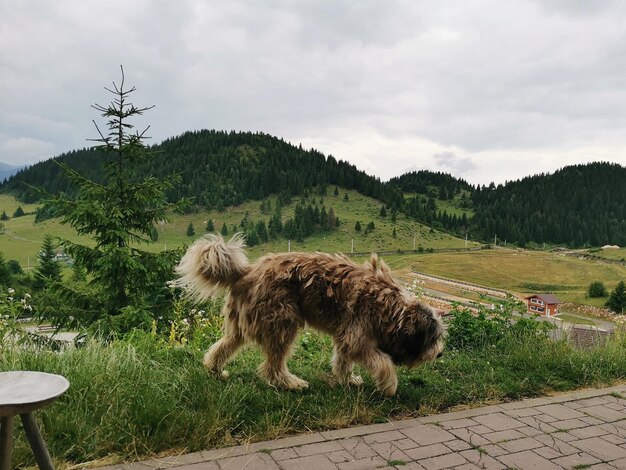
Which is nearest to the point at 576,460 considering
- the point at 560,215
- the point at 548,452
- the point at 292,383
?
the point at 548,452

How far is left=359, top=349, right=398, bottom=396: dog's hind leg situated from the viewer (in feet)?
14.9

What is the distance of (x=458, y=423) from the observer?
4.21 metres

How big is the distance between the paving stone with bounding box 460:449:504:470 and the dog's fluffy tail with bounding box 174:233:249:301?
260 cm

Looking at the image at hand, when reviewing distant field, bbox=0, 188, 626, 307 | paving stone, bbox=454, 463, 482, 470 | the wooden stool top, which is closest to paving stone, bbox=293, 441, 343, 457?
paving stone, bbox=454, 463, 482, 470

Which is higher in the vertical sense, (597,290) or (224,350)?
(224,350)

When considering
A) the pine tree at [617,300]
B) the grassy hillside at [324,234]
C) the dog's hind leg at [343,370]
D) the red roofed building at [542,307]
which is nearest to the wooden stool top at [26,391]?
the dog's hind leg at [343,370]

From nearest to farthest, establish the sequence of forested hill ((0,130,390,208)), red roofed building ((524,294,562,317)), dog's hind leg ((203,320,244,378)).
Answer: dog's hind leg ((203,320,244,378)), red roofed building ((524,294,562,317)), forested hill ((0,130,390,208))

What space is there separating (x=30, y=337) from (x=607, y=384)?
266 inches

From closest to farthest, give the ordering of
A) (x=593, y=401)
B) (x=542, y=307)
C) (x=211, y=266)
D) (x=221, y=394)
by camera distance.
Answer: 1. (x=221, y=394)
2. (x=211, y=266)
3. (x=593, y=401)
4. (x=542, y=307)

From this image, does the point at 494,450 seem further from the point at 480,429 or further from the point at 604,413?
the point at 604,413

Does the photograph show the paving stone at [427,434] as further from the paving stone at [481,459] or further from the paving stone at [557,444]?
the paving stone at [557,444]

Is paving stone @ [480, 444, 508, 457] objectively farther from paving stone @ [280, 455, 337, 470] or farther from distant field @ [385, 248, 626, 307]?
distant field @ [385, 248, 626, 307]

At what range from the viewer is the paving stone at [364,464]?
3328 mm

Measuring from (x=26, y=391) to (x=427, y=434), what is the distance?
10.0 ft
